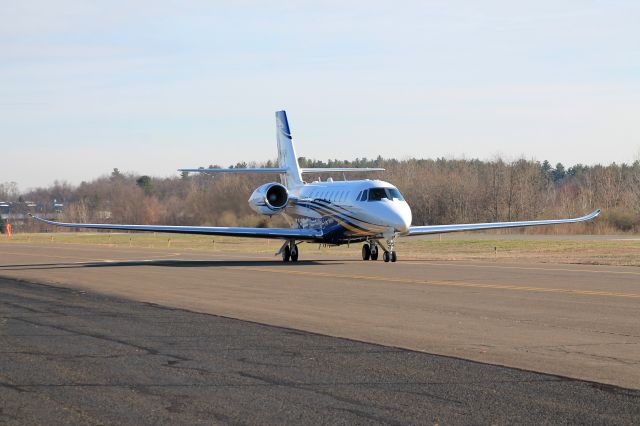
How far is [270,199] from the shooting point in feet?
128

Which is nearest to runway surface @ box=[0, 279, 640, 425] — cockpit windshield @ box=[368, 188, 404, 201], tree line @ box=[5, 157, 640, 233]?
cockpit windshield @ box=[368, 188, 404, 201]

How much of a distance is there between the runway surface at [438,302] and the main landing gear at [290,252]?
347 centimetres

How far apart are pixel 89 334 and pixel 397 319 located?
501cm

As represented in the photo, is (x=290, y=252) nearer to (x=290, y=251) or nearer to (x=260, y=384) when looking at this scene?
(x=290, y=251)

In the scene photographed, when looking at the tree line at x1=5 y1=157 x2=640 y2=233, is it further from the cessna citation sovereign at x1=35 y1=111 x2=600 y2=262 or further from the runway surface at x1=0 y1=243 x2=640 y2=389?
the runway surface at x1=0 y1=243 x2=640 y2=389

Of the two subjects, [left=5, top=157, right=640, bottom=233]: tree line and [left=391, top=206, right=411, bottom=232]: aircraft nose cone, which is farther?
[left=5, top=157, right=640, bottom=233]: tree line

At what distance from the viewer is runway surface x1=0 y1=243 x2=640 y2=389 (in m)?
12.2

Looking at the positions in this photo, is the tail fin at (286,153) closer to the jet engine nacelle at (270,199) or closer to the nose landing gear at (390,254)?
the jet engine nacelle at (270,199)

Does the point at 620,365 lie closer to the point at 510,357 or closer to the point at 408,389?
the point at 510,357

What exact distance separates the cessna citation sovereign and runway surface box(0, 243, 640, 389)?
5.78 feet

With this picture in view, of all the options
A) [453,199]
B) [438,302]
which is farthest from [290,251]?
[453,199]

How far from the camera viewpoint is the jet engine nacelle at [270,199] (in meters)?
38.6

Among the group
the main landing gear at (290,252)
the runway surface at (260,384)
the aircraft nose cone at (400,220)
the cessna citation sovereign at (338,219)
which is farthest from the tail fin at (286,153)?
the runway surface at (260,384)

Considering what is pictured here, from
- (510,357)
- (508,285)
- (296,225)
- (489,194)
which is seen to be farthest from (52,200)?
(510,357)
